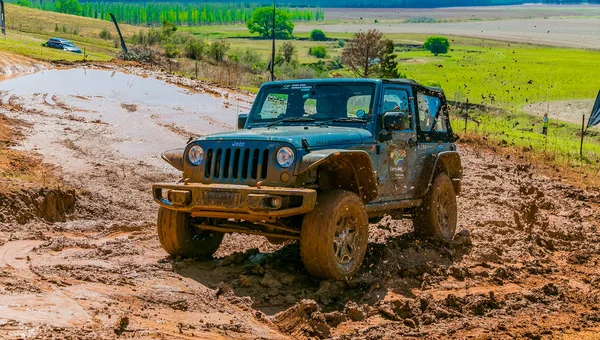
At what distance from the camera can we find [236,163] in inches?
339

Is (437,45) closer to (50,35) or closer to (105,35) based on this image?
(105,35)

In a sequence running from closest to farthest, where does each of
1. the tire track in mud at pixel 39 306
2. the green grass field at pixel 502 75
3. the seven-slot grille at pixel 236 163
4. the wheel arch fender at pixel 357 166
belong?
1. the tire track in mud at pixel 39 306
2. the seven-slot grille at pixel 236 163
3. the wheel arch fender at pixel 357 166
4. the green grass field at pixel 502 75

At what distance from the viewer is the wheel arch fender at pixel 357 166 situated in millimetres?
8605

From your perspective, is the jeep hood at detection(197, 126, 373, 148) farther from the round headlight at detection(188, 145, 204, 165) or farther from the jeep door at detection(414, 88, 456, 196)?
the jeep door at detection(414, 88, 456, 196)

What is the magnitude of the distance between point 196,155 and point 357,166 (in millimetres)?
1797

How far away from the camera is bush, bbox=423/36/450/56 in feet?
371

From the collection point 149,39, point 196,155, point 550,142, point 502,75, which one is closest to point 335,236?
point 196,155

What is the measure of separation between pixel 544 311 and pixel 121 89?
2481 centimetres

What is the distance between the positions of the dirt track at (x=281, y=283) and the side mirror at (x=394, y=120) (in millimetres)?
1585

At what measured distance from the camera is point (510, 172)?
21.3 meters

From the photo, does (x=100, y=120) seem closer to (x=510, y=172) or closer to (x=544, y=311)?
(x=510, y=172)

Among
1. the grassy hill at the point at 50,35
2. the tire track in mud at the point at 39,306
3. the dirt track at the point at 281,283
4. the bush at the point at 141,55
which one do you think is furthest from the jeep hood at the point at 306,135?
the bush at the point at 141,55

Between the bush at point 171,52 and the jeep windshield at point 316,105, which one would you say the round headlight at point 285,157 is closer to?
the jeep windshield at point 316,105

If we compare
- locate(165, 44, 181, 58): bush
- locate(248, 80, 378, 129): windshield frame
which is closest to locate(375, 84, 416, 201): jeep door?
locate(248, 80, 378, 129): windshield frame
